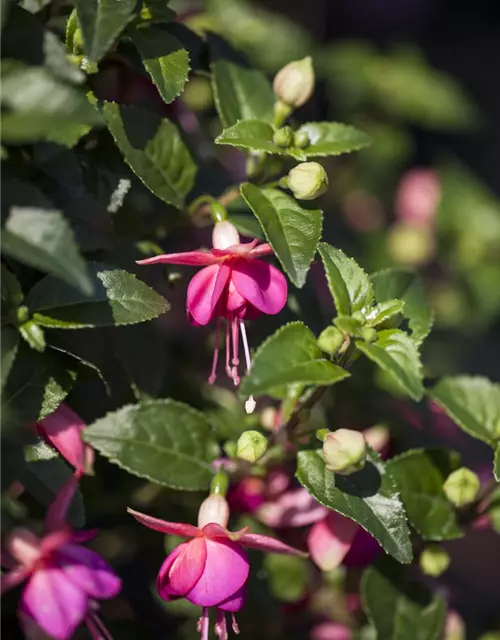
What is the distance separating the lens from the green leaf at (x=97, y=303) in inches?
28.6

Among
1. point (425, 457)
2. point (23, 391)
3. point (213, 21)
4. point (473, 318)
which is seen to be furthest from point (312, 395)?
point (473, 318)

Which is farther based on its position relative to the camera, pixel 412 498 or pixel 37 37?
pixel 412 498

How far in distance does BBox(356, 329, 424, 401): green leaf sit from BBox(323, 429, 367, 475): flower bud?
2.4 inches

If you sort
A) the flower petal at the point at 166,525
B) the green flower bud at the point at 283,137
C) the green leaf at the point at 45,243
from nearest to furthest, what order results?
1. the green leaf at the point at 45,243
2. the flower petal at the point at 166,525
3. the green flower bud at the point at 283,137

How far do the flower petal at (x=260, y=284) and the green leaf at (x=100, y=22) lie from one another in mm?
205

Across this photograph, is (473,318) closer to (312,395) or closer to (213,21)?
(213,21)

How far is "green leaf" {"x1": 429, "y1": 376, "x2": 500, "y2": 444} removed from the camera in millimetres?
896

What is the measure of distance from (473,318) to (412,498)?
79 centimetres

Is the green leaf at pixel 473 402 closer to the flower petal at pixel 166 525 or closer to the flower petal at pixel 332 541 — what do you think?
the flower petal at pixel 332 541

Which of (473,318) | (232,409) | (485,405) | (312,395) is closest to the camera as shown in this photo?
(312,395)

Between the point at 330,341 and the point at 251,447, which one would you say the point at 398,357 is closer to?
the point at 330,341

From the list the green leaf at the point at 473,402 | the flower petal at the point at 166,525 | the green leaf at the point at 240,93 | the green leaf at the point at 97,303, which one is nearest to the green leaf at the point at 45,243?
the green leaf at the point at 97,303

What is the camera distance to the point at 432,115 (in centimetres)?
168

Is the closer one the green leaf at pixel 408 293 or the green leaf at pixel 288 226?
the green leaf at pixel 288 226
